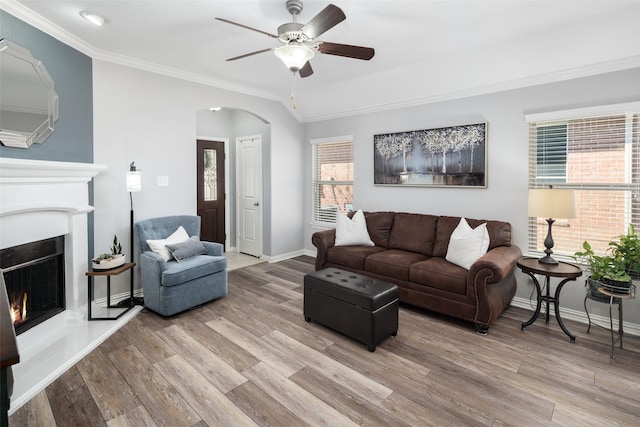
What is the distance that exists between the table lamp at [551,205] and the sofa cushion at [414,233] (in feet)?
3.84

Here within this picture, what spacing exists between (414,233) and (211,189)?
12.5ft

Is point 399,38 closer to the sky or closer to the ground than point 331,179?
closer to the sky

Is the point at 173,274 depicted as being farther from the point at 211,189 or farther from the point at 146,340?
the point at 211,189

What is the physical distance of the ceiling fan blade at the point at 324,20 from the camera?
199 cm

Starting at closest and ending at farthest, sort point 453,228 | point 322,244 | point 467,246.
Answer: point 467,246, point 453,228, point 322,244

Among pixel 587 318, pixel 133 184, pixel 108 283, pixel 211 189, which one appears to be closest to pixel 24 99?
pixel 133 184

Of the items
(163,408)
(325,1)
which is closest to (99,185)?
(163,408)

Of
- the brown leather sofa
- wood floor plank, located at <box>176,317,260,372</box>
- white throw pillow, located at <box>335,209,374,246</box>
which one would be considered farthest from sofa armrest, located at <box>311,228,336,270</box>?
wood floor plank, located at <box>176,317,260,372</box>

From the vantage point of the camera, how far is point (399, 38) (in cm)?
310

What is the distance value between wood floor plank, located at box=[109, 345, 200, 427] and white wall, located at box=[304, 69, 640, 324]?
352 cm

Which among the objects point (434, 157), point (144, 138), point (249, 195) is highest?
point (144, 138)

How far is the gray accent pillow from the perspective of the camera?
3.62 m

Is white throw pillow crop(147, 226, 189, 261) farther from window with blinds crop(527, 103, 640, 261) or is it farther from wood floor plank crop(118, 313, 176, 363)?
window with blinds crop(527, 103, 640, 261)

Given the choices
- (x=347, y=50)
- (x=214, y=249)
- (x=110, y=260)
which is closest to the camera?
(x=347, y=50)
